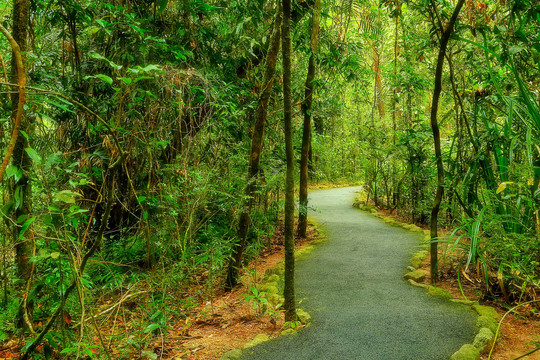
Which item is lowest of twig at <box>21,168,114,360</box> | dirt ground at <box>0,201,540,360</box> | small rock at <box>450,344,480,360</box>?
dirt ground at <box>0,201,540,360</box>

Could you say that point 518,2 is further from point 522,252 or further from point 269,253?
point 269,253

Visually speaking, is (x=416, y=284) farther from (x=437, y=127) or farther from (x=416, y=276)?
(x=437, y=127)

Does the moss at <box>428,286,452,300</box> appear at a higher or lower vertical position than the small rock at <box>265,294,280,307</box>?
higher

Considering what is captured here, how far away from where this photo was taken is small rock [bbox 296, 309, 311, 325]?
12.5 feet

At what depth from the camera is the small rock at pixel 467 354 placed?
114 inches

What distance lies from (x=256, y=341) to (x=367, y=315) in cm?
122

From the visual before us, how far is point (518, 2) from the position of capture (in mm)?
2785

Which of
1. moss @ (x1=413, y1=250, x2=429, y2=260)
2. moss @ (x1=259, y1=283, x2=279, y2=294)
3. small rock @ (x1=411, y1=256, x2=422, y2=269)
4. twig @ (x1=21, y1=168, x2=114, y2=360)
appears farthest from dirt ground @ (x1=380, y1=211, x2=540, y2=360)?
twig @ (x1=21, y1=168, x2=114, y2=360)

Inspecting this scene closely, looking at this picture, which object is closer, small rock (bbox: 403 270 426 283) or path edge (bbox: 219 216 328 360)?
path edge (bbox: 219 216 328 360)

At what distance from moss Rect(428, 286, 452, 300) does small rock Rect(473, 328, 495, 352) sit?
1.00m

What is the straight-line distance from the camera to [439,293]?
4.33 metres

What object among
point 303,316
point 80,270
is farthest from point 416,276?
point 80,270

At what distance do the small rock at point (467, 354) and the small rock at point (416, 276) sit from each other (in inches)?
75.8

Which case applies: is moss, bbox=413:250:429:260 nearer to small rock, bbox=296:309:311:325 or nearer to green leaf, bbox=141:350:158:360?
small rock, bbox=296:309:311:325
